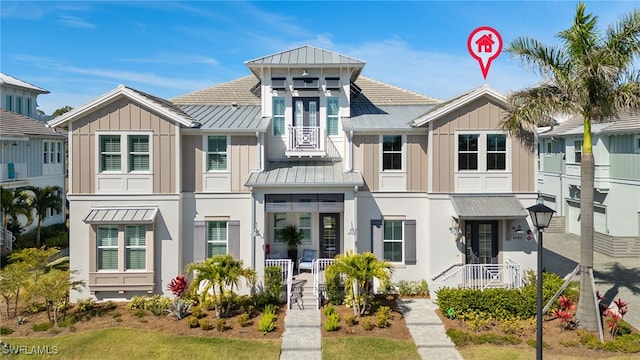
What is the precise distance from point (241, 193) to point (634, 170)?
2185 cm

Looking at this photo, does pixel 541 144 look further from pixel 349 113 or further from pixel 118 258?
pixel 118 258

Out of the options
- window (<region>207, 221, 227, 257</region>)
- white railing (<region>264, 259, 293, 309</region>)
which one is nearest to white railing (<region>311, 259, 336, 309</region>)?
white railing (<region>264, 259, 293, 309</region>)

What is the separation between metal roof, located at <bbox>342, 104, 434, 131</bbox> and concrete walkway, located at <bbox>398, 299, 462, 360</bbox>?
7.03 meters

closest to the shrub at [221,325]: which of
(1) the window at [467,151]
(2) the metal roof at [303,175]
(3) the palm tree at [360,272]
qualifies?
(3) the palm tree at [360,272]

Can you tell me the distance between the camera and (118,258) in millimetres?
16656

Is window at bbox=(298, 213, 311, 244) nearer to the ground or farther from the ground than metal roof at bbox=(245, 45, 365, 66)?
nearer to the ground

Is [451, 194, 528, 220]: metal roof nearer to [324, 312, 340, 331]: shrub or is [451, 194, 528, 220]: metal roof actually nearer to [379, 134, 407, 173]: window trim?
[379, 134, 407, 173]: window trim

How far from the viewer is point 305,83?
1948cm

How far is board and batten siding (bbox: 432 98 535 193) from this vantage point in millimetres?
17141

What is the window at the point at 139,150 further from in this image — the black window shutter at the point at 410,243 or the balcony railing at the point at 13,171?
the balcony railing at the point at 13,171

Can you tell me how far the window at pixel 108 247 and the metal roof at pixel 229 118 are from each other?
5.37m

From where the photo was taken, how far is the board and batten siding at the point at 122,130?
1681 cm

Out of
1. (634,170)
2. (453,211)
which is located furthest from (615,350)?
(634,170)

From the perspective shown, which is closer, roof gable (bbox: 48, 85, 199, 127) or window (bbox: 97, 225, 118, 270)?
roof gable (bbox: 48, 85, 199, 127)
